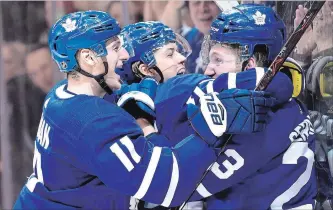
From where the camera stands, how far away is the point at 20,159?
3.13 m

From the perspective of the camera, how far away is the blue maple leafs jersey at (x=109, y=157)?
1572 mm

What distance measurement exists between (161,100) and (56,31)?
1.13 feet

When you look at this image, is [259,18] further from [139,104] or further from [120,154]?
[120,154]

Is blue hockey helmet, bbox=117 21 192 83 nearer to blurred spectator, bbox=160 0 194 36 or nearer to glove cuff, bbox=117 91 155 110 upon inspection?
glove cuff, bbox=117 91 155 110

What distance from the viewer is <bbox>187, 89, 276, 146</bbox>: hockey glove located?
1.52 m

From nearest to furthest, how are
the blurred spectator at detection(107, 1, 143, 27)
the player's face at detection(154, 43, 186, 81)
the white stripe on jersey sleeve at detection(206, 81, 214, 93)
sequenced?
the white stripe on jersey sleeve at detection(206, 81, 214, 93)
the player's face at detection(154, 43, 186, 81)
the blurred spectator at detection(107, 1, 143, 27)

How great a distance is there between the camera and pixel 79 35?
169 cm

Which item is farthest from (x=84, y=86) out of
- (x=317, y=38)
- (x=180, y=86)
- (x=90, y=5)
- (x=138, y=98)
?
(x=90, y=5)

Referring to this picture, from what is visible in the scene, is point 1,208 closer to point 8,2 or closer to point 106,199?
point 8,2

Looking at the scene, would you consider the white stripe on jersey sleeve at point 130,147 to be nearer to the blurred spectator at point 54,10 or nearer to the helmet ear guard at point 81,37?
the helmet ear guard at point 81,37

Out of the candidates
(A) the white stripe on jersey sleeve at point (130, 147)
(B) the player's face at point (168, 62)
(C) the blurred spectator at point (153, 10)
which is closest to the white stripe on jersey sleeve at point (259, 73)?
(A) the white stripe on jersey sleeve at point (130, 147)

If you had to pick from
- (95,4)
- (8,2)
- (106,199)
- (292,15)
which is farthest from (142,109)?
(8,2)

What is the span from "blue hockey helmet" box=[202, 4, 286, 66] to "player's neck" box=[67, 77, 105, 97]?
14.5 inches

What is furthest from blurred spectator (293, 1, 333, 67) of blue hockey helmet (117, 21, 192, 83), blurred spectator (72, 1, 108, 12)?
blurred spectator (72, 1, 108, 12)
